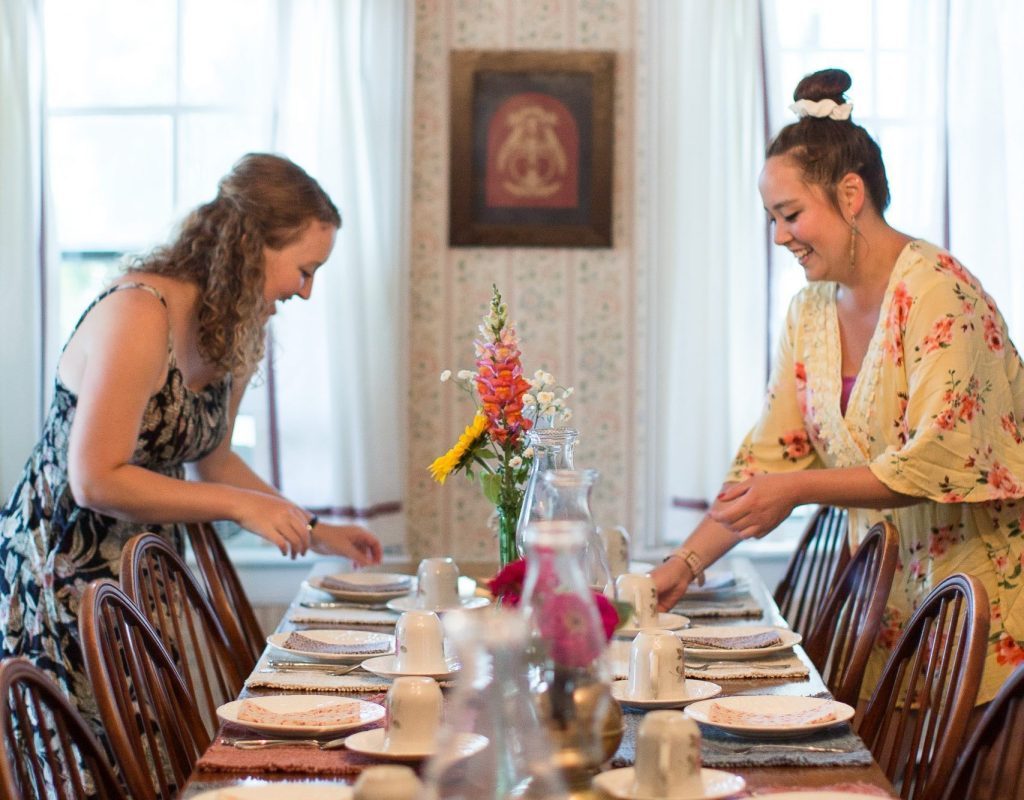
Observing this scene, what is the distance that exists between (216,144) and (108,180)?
0.36 m

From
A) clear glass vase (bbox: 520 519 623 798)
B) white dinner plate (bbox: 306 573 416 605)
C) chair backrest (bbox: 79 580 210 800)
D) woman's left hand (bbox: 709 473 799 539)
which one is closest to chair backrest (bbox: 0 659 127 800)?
chair backrest (bbox: 79 580 210 800)

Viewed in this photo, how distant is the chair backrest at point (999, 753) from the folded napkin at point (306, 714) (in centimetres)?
67

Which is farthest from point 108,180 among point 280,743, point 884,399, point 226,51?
point 280,743

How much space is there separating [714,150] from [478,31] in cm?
75

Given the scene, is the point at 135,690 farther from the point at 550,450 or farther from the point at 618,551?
the point at 618,551

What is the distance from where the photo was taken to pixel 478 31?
368 centimetres

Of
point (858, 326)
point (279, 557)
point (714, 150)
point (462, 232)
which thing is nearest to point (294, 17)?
point (462, 232)

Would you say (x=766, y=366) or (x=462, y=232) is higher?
(x=462, y=232)

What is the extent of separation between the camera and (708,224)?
3604mm

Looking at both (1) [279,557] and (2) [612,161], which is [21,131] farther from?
Answer: (2) [612,161]

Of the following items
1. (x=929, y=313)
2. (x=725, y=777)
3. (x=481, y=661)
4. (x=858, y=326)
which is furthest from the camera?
(x=858, y=326)

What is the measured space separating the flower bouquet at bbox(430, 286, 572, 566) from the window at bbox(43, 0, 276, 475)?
164cm

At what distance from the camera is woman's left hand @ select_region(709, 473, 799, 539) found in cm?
217

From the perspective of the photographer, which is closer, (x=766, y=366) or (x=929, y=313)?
(x=929, y=313)
